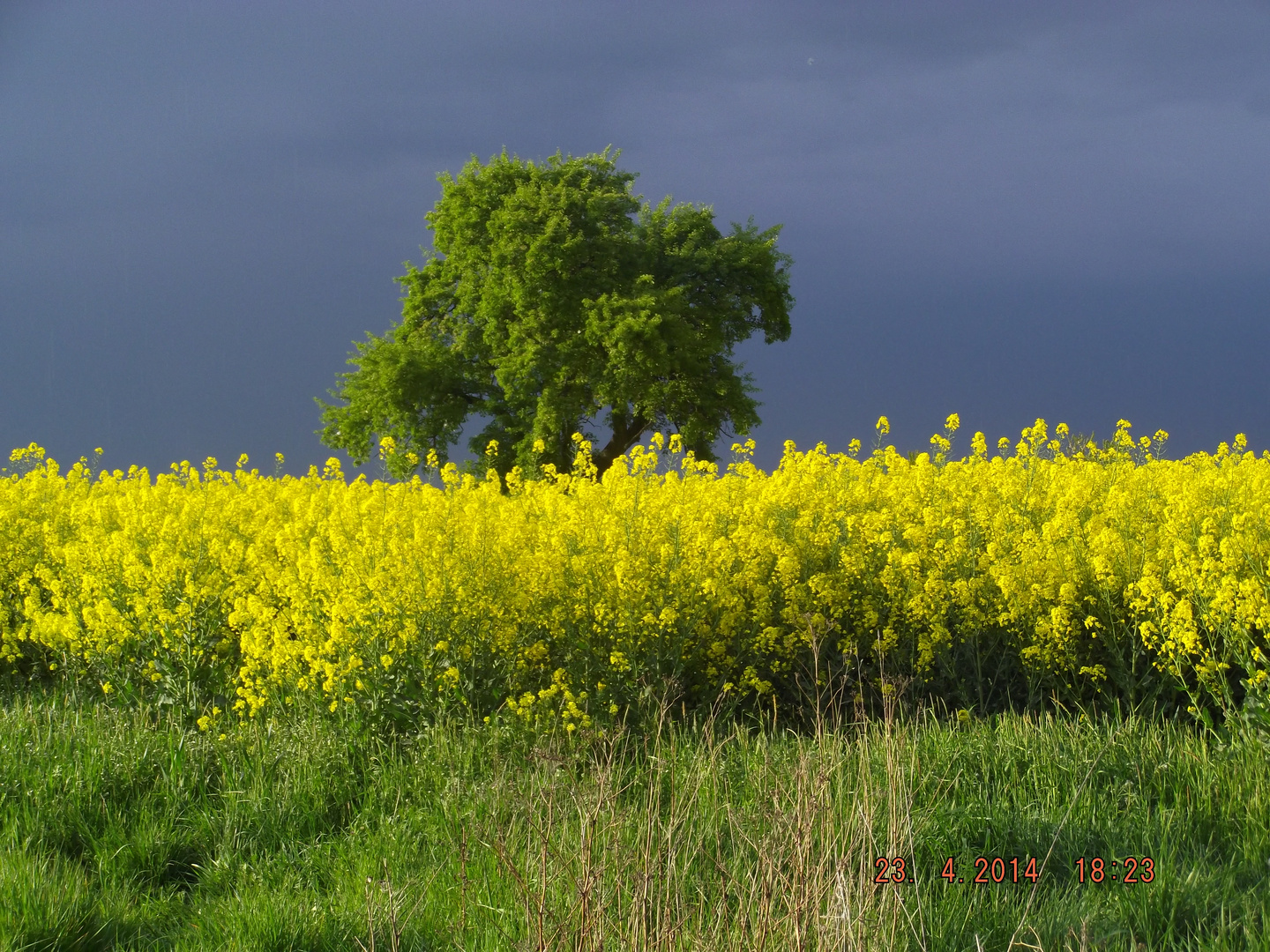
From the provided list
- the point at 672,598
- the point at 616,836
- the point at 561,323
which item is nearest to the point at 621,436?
the point at 561,323

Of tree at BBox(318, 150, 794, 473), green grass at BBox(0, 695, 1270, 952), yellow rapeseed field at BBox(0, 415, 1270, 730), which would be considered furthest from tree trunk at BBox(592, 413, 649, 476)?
green grass at BBox(0, 695, 1270, 952)

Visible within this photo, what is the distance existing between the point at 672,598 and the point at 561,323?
1811cm

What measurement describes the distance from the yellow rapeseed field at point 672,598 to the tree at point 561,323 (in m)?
14.9

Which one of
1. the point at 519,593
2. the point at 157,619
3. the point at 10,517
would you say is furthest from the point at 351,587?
the point at 10,517

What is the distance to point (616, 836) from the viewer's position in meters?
2.58

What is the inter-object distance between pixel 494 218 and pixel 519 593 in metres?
19.9

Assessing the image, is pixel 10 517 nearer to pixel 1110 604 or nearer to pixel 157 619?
pixel 157 619

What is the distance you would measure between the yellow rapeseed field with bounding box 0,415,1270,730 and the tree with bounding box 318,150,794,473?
14.9 metres

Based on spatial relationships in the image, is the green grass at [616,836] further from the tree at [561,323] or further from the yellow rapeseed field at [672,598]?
the tree at [561,323]

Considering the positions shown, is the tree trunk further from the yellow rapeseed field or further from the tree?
the yellow rapeseed field

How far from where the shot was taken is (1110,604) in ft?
17.9

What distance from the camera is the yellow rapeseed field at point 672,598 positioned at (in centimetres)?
495

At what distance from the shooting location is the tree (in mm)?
22391

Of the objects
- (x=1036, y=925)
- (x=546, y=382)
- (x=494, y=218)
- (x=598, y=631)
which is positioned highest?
(x=494, y=218)
